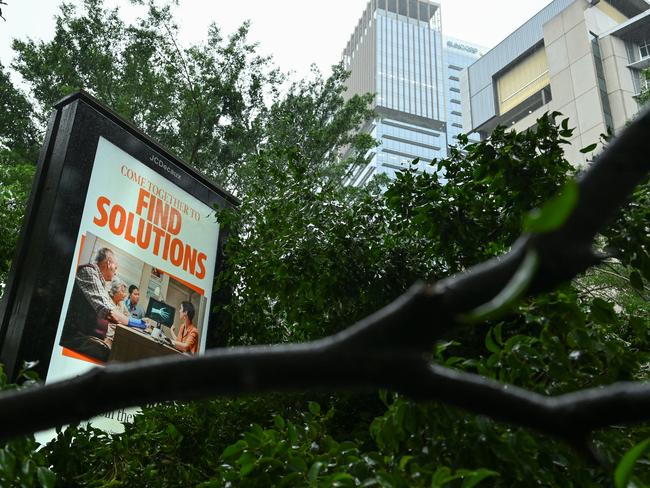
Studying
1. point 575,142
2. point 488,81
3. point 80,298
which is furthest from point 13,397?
point 488,81

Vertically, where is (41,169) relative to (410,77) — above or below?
below

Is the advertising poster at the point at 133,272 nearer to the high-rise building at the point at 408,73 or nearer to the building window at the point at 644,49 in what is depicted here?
the building window at the point at 644,49

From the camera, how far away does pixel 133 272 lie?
4.90m

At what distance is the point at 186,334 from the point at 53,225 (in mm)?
1333

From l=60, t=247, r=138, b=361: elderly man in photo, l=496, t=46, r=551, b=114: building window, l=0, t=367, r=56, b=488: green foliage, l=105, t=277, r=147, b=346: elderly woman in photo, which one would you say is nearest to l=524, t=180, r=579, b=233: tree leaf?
l=0, t=367, r=56, b=488: green foliage

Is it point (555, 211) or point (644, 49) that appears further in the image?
point (644, 49)

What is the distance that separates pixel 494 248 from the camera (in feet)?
10.5

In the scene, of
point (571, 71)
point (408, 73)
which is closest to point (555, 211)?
point (571, 71)

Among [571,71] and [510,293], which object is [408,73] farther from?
[510,293]

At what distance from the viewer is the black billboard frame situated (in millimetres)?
4059

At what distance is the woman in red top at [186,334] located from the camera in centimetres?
509

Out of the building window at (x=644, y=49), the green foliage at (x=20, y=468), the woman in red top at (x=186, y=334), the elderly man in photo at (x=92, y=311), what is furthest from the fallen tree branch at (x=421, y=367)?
the building window at (x=644, y=49)

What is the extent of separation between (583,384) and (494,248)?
93 cm

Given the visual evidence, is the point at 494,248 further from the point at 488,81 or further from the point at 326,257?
the point at 488,81
